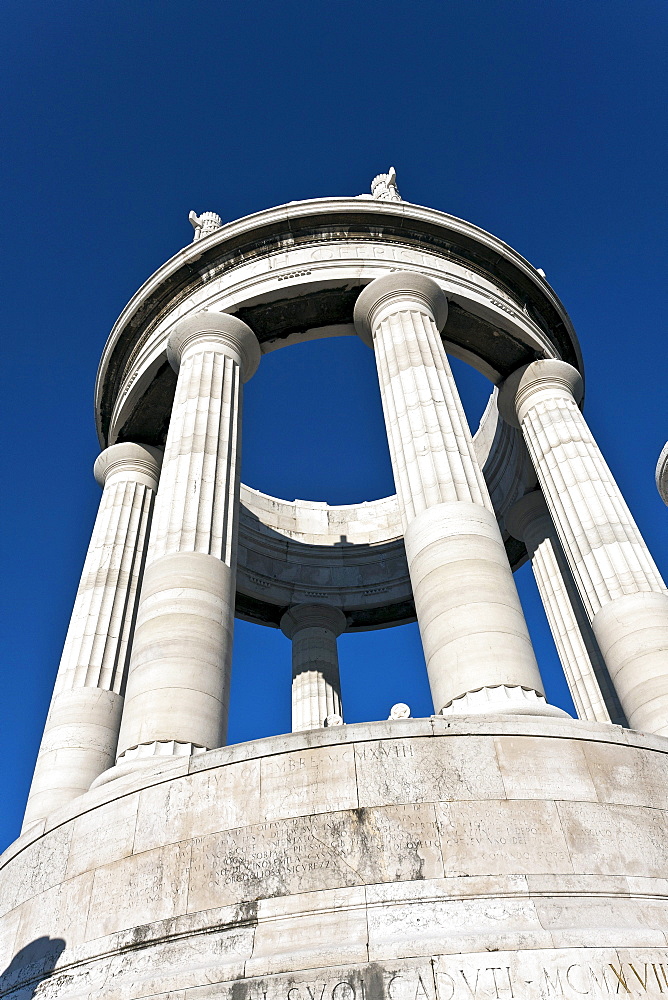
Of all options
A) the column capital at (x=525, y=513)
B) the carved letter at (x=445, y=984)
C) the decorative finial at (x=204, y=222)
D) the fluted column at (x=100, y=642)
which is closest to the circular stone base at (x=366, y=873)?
the carved letter at (x=445, y=984)

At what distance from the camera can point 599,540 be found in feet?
85.8

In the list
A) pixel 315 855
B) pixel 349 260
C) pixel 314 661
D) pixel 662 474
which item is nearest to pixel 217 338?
pixel 349 260

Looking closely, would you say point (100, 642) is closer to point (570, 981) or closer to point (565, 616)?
point (565, 616)

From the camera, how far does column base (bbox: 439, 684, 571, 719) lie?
662 inches

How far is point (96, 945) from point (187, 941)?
1930 millimetres

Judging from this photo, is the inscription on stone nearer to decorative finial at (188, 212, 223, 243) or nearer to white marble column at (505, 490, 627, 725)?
white marble column at (505, 490, 627, 725)

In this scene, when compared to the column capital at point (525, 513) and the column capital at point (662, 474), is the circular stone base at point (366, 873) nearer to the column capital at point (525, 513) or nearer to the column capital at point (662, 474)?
the column capital at point (662, 474)

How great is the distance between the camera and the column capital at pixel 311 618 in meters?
45.0

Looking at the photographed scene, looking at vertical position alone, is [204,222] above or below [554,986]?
above

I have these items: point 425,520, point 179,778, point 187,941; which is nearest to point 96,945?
point 187,941

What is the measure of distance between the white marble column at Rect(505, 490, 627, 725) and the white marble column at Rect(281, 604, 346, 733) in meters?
12.5

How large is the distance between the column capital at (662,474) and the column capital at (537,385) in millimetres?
4366

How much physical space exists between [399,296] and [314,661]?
22289mm

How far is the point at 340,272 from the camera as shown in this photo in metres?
30.8
